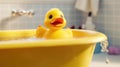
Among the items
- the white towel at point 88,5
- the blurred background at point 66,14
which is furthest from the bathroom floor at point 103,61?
the white towel at point 88,5

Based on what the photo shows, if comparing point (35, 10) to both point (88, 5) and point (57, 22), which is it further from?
point (57, 22)

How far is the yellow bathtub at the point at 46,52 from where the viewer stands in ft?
2.13

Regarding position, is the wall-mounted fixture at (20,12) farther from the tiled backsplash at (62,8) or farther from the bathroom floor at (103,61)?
the bathroom floor at (103,61)

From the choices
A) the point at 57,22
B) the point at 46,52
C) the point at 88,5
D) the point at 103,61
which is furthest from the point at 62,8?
the point at 46,52

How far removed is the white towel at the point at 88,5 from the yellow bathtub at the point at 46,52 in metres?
0.93

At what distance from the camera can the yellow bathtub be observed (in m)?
0.65

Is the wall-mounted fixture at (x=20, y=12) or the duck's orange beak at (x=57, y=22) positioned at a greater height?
the duck's orange beak at (x=57, y=22)

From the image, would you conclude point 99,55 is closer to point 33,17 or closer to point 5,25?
point 33,17

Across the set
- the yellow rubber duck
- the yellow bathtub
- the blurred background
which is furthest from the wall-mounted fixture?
the yellow bathtub

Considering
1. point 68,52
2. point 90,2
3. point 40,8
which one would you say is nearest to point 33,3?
point 40,8

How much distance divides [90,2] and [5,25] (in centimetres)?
63

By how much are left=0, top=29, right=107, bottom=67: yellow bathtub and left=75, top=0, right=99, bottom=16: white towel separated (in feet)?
3.05

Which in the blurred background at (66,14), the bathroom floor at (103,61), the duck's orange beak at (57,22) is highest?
the duck's orange beak at (57,22)

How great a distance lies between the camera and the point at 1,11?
1.66 meters
